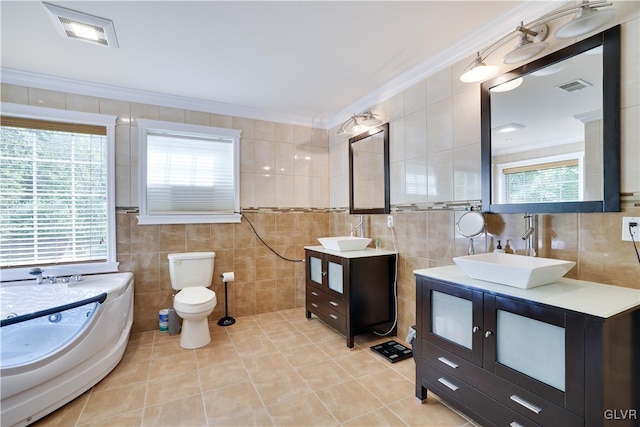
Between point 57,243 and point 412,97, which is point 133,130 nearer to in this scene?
point 57,243

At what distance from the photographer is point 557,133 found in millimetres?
1686

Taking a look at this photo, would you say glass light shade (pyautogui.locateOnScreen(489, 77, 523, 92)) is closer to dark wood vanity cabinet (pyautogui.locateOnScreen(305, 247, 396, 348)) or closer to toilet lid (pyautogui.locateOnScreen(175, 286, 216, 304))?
dark wood vanity cabinet (pyautogui.locateOnScreen(305, 247, 396, 348))

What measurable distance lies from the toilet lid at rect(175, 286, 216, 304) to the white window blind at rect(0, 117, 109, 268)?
0.85m

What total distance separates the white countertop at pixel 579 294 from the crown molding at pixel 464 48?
1523 mm

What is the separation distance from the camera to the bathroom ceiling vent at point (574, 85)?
157 cm

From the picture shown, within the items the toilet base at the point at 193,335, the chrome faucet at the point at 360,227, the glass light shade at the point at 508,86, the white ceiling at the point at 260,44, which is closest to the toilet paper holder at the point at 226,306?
the toilet base at the point at 193,335

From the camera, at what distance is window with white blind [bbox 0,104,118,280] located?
2.53 metres

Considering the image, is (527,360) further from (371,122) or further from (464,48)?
(371,122)

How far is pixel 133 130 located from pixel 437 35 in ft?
9.33

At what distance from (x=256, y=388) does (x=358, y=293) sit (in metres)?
1.08

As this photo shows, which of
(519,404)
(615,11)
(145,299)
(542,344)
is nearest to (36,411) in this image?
(145,299)

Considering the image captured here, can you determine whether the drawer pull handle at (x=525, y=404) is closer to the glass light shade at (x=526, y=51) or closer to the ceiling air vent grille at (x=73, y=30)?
the glass light shade at (x=526, y=51)

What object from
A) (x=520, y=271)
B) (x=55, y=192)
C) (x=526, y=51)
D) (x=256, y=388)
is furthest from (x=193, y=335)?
(x=526, y=51)

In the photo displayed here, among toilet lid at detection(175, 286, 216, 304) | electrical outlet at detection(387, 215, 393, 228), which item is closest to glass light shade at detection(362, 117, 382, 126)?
electrical outlet at detection(387, 215, 393, 228)
